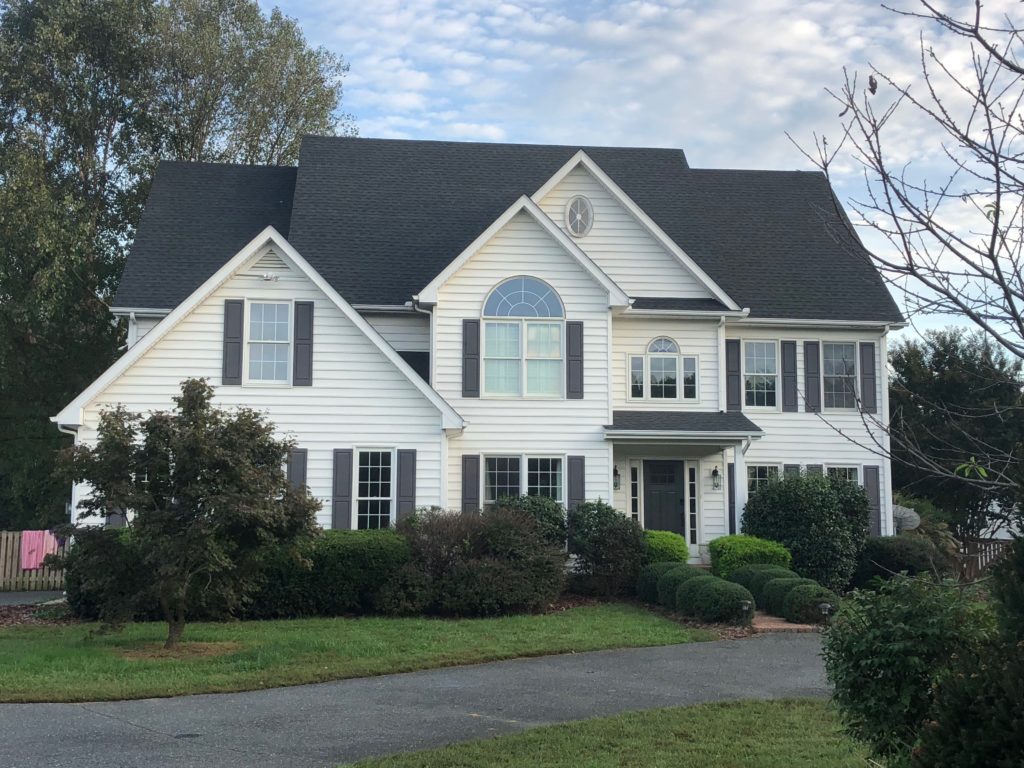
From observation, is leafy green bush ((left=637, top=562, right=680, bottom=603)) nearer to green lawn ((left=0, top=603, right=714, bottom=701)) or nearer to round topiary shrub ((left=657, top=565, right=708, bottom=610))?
round topiary shrub ((left=657, top=565, right=708, bottom=610))

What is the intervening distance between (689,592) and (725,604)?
2.94 feet

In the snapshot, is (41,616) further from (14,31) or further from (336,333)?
(14,31)

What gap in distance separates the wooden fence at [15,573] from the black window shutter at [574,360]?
12.3 metres

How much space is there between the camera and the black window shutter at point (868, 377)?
2430 cm

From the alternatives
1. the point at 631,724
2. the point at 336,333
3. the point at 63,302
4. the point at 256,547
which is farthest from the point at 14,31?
the point at 631,724

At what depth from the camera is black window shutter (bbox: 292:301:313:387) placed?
2044cm

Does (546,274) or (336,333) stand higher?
(546,274)

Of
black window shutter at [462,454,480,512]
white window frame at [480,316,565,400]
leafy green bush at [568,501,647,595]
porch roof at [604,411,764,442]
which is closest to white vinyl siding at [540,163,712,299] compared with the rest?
white window frame at [480,316,565,400]

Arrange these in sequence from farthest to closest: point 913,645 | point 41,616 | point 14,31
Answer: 1. point 14,31
2. point 41,616
3. point 913,645

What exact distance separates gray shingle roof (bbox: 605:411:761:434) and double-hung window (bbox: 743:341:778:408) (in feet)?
3.78

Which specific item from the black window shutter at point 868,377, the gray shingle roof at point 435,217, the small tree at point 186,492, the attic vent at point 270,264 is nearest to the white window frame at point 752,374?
the gray shingle roof at point 435,217

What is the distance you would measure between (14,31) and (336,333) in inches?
782

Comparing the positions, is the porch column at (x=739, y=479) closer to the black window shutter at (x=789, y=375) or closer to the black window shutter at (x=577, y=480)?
the black window shutter at (x=789, y=375)

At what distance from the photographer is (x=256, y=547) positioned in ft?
47.8
